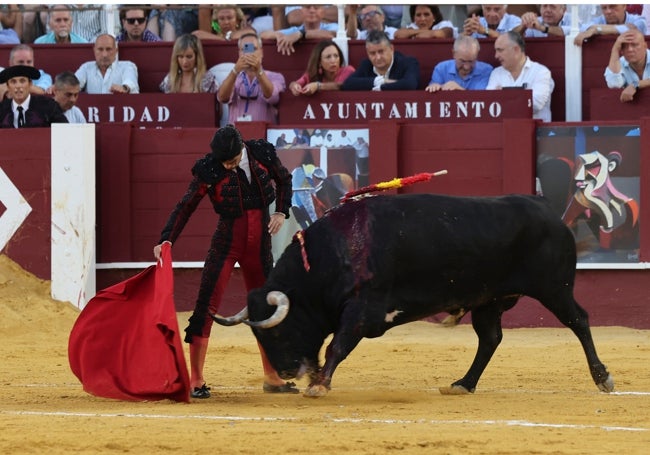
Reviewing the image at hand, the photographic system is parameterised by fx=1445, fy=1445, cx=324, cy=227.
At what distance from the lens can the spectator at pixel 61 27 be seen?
1153 cm

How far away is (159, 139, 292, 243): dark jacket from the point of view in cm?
679

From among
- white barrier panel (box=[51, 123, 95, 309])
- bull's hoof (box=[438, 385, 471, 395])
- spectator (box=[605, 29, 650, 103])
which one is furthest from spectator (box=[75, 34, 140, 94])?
bull's hoof (box=[438, 385, 471, 395])

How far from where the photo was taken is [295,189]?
1030cm

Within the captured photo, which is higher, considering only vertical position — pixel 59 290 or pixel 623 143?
pixel 623 143

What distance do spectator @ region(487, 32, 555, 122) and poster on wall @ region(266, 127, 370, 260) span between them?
1081 millimetres

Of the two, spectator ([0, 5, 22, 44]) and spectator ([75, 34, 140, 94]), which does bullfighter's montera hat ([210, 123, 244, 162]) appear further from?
spectator ([0, 5, 22, 44])

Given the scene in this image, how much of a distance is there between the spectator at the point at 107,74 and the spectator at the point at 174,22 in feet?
2.59

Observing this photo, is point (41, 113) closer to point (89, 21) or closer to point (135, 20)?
point (135, 20)

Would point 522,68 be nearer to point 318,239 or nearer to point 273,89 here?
point 273,89

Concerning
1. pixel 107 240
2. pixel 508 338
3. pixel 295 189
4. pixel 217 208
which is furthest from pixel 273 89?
pixel 217 208

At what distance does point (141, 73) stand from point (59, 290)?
1.97 metres

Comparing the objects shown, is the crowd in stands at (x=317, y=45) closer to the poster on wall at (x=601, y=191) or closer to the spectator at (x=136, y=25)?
the spectator at (x=136, y=25)

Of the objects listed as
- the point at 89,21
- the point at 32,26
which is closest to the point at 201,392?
the point at 89,21

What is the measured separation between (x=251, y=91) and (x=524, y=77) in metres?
1.97
